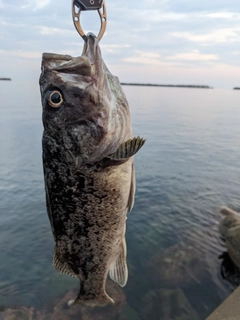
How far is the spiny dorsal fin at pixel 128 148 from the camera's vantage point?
8.99 ft

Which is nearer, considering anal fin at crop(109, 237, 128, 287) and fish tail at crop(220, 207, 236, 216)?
anal fin at crop(109, 237, 128, 287)

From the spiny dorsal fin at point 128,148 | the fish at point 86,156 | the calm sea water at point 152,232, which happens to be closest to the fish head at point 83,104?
the fish at point 86,156

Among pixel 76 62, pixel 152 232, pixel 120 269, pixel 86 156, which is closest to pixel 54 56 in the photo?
pixel 76 62

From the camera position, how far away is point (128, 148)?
278cm

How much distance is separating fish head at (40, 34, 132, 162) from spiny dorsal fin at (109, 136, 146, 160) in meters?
0.16

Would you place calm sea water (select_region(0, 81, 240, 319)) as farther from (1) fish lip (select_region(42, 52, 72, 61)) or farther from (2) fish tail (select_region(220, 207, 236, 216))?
(1) fish lip (select_region(42, 52, 72, 61))

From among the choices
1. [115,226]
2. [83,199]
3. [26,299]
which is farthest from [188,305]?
[83,199]

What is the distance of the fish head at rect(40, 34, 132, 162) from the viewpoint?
269 centimetres

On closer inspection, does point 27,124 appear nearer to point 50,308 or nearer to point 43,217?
point 43,217

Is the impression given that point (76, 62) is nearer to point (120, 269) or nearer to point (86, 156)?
point (86, 156)

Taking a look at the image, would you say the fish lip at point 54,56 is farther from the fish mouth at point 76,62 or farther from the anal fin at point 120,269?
the anal fin at point 120,269

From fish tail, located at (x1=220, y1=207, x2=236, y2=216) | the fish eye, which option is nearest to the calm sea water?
fish tail, located at (x1=220, y1=207, x2=236, y2=216)

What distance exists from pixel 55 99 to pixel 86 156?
65cm

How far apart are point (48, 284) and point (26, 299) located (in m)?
0.82
